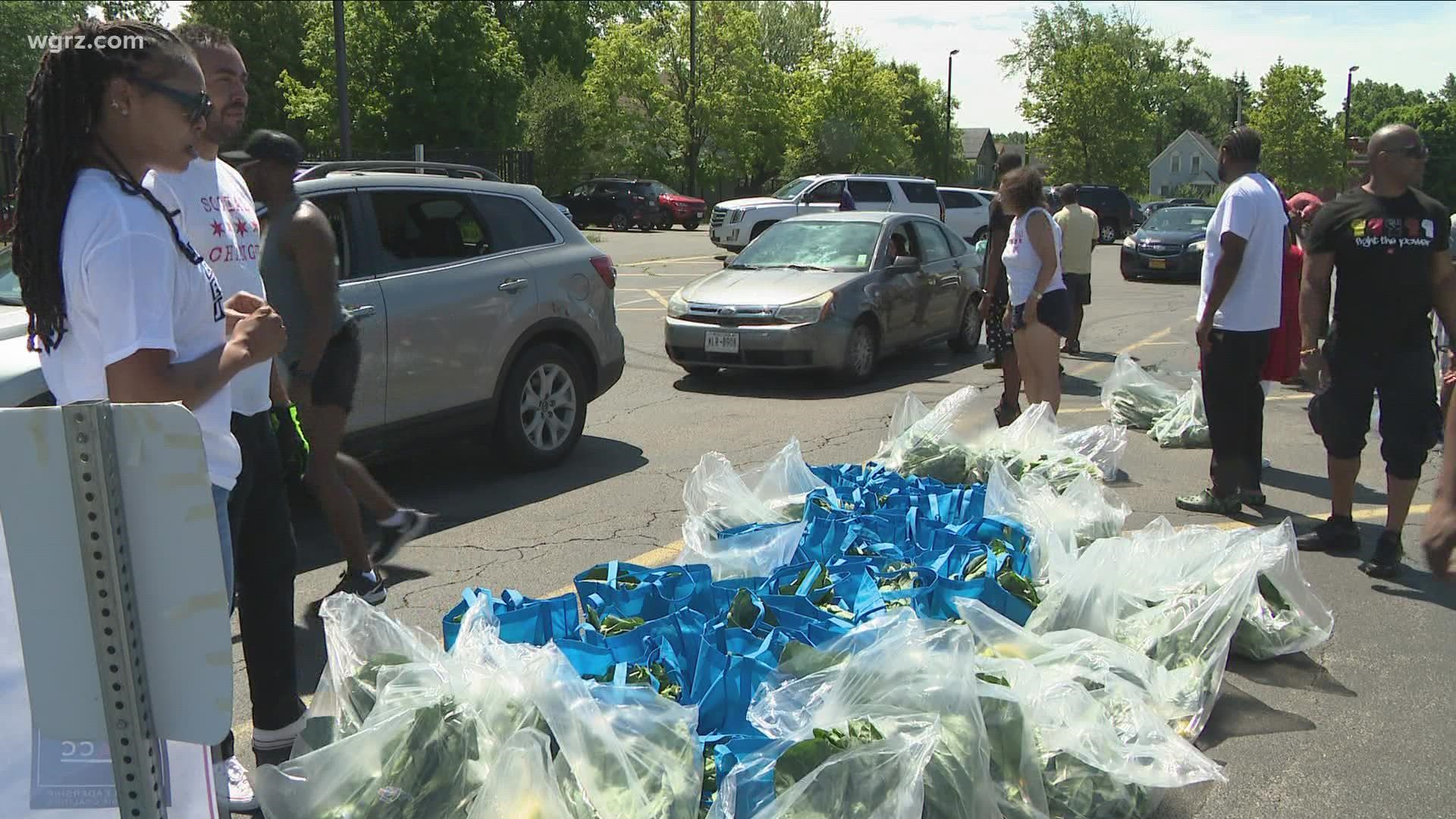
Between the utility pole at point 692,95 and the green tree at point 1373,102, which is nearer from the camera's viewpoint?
the utility pole at point 692,95

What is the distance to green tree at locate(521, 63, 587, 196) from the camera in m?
39.2

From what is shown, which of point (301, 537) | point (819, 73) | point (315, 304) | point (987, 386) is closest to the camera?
point (315, 304)

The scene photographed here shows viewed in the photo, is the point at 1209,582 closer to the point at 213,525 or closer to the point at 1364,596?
the point at 1364,596

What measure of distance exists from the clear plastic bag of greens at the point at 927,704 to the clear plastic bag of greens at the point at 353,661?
0.93 m

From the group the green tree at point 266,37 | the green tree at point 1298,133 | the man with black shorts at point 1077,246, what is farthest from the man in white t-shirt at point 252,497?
the green tree at point 1298,133

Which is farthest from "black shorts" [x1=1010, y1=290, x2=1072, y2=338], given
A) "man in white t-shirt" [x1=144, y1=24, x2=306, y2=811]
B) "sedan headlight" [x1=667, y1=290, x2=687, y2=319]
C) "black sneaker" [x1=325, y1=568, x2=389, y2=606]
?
"man in white t-shirt" [x1=144, y1=24, x2=306, y2=811]

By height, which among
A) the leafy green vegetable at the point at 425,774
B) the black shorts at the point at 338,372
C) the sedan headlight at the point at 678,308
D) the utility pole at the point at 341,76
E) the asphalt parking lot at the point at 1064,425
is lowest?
the asphalt parking lot at the point at 1064,425

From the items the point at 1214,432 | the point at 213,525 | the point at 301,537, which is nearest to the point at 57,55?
the point at 213,525

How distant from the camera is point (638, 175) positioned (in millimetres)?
46688

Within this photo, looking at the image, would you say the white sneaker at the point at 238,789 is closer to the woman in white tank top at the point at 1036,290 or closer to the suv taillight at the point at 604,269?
the suv taillight at the point at 604,269

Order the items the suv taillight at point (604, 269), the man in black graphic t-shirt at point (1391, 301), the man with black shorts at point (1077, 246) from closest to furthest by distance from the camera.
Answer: the man in black graphic t-shirt at point (1391, 301)
the suv taillight at point (604, 269)
the man with black shorts at point (1077, 246)

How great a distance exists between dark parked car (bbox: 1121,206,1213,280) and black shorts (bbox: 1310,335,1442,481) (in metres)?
16.8

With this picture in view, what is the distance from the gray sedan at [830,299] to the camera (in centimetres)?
965

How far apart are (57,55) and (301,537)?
363 cm
